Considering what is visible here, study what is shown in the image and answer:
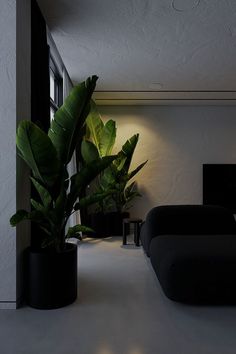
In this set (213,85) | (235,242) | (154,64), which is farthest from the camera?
(213,85)

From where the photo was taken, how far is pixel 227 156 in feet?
19.9

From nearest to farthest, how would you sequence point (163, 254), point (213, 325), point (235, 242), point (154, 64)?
1. point (213, 325)
2. point (163, 254)
3. point (235, 242)
4. point (154, 64)

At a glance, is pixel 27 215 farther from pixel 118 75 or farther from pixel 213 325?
pixel 118 75

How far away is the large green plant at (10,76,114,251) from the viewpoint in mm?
2166

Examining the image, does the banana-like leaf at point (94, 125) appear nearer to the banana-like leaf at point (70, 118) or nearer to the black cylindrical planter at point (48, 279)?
the banana-like leaf at point (70, 118)

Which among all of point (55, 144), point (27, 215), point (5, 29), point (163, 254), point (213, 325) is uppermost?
point (5, 29)

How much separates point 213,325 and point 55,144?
1.73 metres

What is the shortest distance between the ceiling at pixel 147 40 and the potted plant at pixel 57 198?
942mm

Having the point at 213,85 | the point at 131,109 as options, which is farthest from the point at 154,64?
the point at 131,109

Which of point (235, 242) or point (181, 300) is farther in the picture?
point (235, 242)

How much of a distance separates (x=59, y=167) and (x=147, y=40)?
187 cm

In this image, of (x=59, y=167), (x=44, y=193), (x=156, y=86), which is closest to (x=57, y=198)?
(x=44, y=193)

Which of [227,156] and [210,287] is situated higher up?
[227,156]

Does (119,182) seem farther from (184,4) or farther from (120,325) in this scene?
(120,325)
